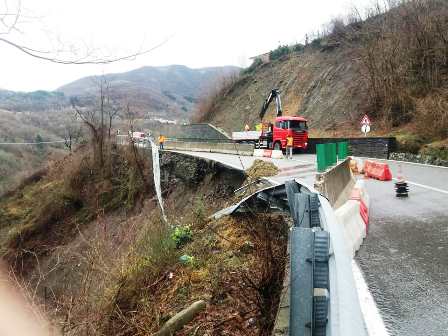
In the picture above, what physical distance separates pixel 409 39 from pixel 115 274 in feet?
105

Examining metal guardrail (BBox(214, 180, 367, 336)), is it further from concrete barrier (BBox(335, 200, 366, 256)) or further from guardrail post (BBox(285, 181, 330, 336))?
concrete barrier (BBox(335, 200, 366, 256))

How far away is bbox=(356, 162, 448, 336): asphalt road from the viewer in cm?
457

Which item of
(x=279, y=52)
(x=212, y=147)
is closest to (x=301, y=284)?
(x=212, y=147)

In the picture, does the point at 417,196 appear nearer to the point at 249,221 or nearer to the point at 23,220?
the point at 249,221

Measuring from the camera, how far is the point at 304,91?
1937 inches

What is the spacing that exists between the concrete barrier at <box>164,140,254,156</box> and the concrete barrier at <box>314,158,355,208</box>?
58.3ft

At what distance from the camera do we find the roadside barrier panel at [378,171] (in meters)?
15.8

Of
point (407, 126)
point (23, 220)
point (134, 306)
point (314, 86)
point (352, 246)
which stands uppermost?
point (314, 86)

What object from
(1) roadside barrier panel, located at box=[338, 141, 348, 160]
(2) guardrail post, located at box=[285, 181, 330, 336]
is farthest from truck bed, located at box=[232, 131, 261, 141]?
(2) guardrail post, located at box=[285, 181, 330, 336]

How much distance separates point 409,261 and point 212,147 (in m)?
30.2

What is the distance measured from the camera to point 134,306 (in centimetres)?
696

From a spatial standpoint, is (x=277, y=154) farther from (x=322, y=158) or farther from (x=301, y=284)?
(x=301, y=284)

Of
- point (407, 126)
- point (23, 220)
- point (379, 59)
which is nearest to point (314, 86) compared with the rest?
point (379, 59)

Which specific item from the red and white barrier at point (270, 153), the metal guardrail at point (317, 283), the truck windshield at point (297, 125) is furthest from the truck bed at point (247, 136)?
the metal guardrail at point (317, 283)
